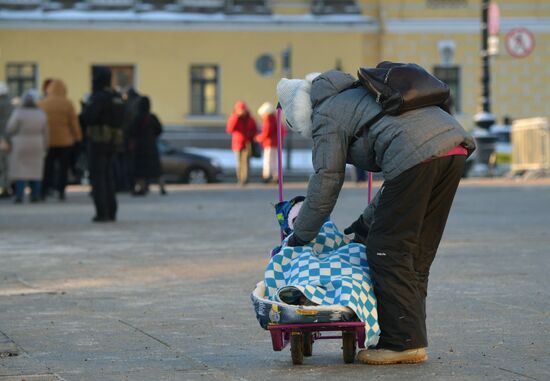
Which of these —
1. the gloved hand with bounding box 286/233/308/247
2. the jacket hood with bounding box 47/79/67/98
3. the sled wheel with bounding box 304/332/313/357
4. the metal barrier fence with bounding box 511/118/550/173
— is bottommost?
the metal barrier fence with bounding box 511/118/550/173

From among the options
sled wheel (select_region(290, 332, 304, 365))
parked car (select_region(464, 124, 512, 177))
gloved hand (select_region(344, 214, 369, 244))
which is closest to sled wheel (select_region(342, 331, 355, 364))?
sled wheel (select_region(290, 332, 304, 365))

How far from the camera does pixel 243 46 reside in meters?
51.3

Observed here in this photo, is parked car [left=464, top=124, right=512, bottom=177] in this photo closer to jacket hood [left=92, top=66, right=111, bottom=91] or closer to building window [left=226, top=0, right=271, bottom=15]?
building window [left=226, top=0, right=271, bottom=15]

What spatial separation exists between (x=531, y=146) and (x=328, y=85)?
92.0 feet

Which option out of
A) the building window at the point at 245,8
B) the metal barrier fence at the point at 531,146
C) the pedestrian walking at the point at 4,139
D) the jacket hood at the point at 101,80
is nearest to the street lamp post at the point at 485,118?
the metal barrier fence at the point at 531,146

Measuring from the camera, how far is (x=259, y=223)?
1902 cm

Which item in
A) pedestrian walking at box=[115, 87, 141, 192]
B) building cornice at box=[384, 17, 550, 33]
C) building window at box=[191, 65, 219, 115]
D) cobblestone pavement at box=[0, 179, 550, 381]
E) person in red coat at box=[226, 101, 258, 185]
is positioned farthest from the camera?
building cornice at box=[384, 17, 550, 33]

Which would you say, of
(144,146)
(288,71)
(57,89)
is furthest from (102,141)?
(288,71)

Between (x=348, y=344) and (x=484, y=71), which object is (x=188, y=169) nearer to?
(x=484, y=71)

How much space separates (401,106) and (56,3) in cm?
4337

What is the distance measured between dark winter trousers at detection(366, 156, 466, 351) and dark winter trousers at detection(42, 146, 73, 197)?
59.3ft

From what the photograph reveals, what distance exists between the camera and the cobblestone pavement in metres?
7.55

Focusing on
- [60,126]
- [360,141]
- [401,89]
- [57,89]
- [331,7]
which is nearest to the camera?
[401,89]

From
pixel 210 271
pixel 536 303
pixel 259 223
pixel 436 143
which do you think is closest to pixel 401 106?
pixel 436 143
